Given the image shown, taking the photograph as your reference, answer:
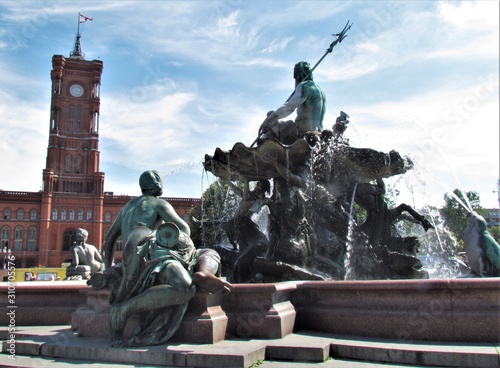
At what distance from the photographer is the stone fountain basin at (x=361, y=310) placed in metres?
4.59

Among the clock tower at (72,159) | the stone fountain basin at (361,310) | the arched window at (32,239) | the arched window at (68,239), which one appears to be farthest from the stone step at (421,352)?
the arched window at (32,239)

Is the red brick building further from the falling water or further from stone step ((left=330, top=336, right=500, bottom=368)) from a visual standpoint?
stone step ((left=330, top=336, right=500, bottom=368))

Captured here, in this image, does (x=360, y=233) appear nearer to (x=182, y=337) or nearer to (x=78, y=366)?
(x=182, y=337)

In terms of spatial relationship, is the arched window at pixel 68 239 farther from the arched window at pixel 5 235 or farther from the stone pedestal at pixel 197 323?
the stone pedestal at pixel 197 323

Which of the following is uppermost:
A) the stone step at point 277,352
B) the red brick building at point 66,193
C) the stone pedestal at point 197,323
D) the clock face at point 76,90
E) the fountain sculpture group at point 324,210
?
the clock face at point 76,90

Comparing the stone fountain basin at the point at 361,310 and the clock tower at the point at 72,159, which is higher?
the clock tower at the point at 72,159

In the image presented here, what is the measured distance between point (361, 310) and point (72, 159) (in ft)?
316

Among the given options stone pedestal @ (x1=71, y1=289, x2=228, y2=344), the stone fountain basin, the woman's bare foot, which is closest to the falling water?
the stone fountain basin

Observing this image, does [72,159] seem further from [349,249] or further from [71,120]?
[349,249]

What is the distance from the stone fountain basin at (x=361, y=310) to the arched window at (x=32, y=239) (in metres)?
85.2

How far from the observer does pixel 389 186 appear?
429 inches

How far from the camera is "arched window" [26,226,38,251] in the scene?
8212cm

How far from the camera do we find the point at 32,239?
82.4 metres

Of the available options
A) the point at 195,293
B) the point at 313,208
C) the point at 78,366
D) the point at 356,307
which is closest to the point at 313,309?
the point at 356,307
